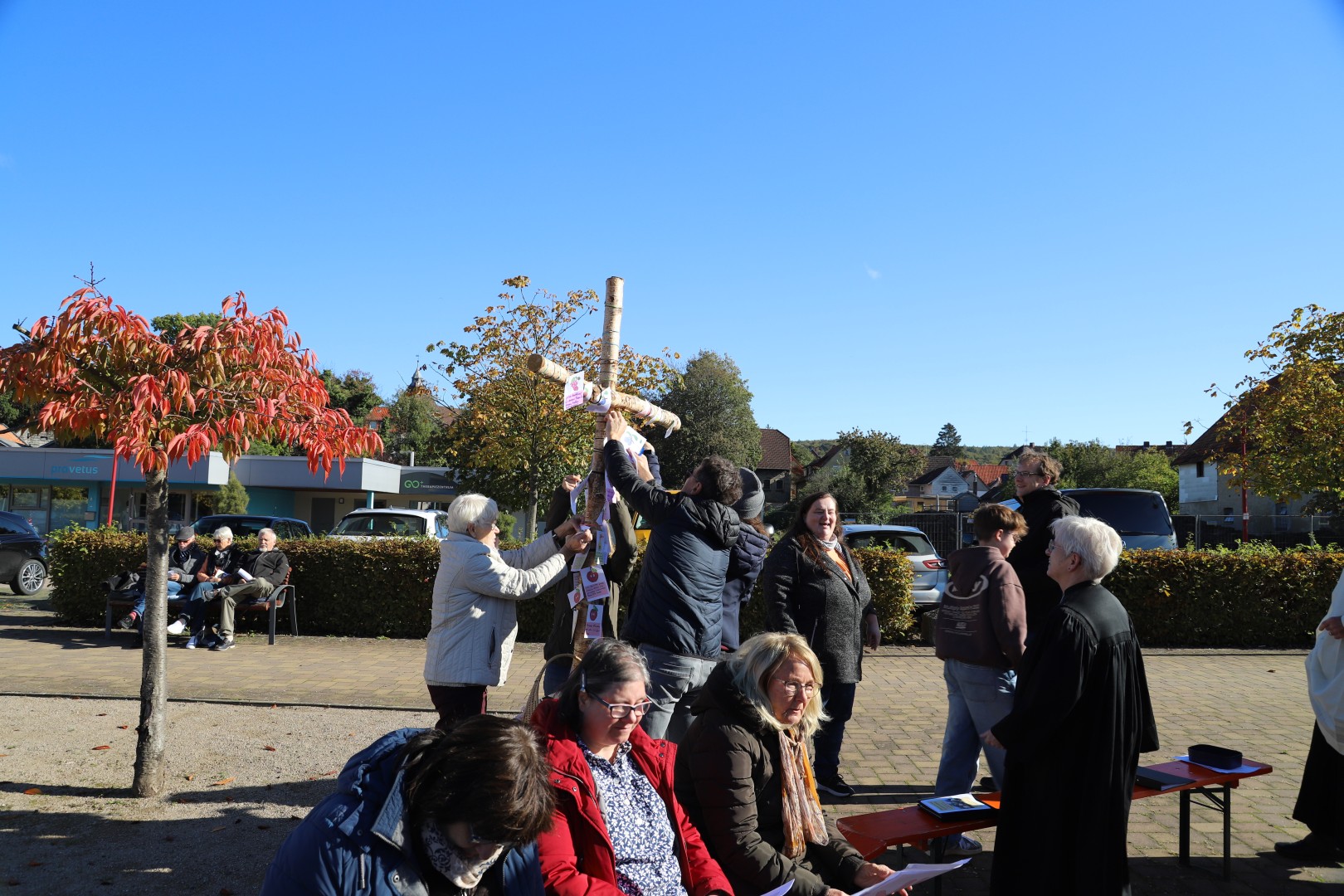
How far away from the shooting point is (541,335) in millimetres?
21797

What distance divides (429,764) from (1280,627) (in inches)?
534

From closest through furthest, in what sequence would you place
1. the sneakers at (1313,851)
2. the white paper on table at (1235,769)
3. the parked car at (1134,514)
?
1. the white paper on table at (1235,769)
2. the sneakers at (1313,851)
3. the parked car at (1134,514)

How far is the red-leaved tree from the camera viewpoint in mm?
5164

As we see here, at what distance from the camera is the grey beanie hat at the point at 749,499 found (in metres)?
5.84

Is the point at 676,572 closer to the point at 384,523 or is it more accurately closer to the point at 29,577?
the point at 384,523

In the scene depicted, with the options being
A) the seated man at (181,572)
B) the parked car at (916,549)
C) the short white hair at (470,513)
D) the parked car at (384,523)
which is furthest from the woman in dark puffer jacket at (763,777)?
the parked car at (384,523)

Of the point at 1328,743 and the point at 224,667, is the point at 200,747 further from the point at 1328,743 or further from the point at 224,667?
the point at 1328,743

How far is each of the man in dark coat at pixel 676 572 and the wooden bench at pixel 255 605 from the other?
26.4 feet

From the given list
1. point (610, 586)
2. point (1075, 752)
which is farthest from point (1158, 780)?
point (610, 586)

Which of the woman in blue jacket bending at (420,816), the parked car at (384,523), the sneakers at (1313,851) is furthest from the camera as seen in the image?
the parked car at (384,523)

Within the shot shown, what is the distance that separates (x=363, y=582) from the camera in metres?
12.0

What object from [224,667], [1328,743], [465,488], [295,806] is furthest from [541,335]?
[1328,743]

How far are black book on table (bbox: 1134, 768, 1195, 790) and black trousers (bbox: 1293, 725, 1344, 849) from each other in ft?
3.01

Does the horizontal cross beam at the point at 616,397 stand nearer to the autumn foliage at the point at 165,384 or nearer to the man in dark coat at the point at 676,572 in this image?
the man in dark coat at the point at 676,572
